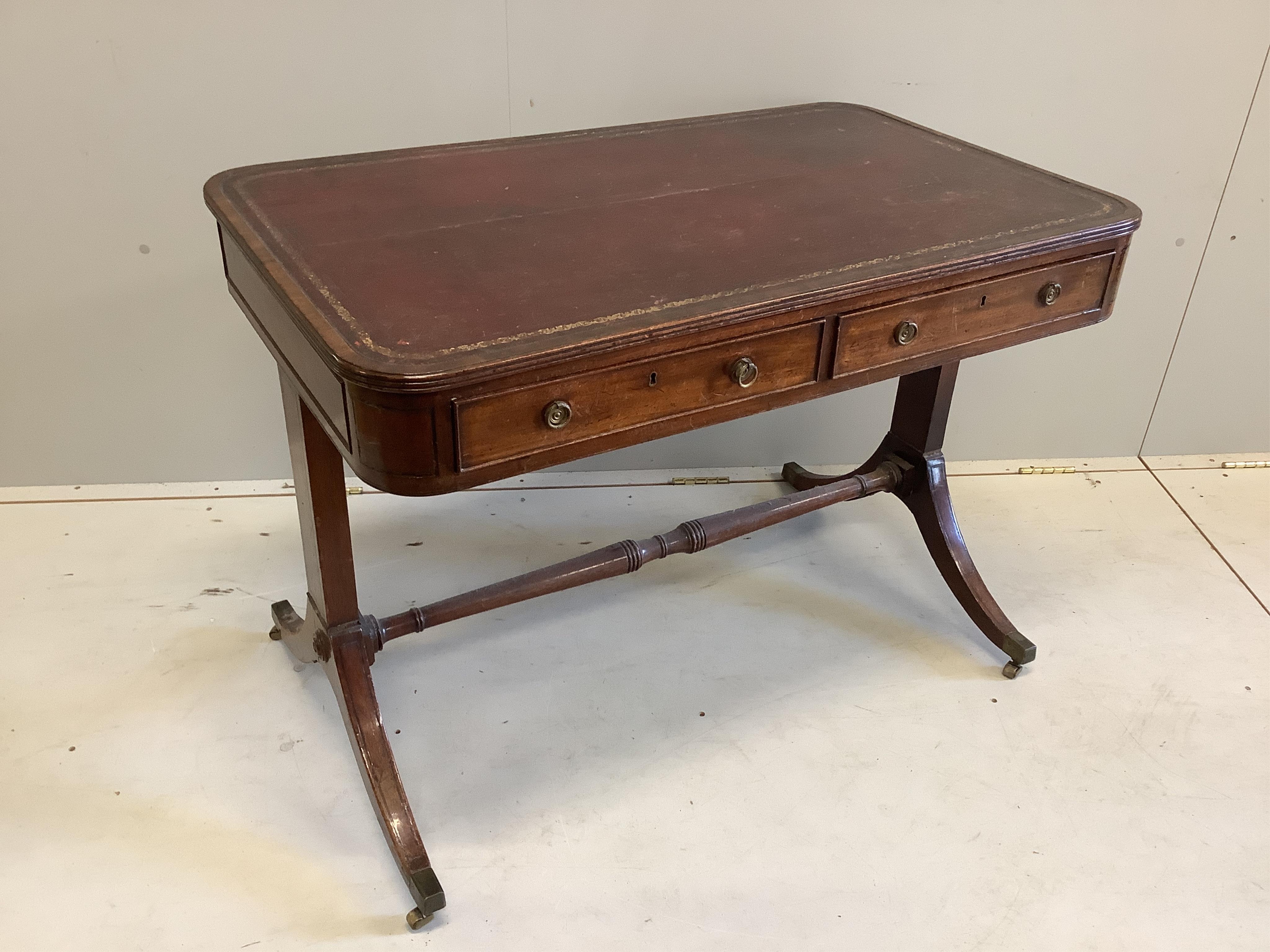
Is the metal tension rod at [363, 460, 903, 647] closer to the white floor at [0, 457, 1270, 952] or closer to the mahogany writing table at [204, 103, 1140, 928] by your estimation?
the mahogany writing table at [204, 103, 1140, 928]

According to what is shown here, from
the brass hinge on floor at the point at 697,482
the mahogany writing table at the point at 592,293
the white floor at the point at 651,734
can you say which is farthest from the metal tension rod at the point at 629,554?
the brass hinge on floor at the point at 697,482

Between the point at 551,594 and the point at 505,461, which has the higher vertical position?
the point at 505,461

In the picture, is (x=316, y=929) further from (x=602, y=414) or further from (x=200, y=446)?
(x=200, y=446)

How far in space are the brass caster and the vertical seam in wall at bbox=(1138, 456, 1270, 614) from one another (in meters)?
2.09

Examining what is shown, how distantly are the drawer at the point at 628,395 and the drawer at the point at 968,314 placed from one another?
0.08m

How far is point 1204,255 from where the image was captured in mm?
2965

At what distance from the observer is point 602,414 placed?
156 centimetres

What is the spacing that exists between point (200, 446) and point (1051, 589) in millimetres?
2235

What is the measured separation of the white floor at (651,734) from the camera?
1.89 meters

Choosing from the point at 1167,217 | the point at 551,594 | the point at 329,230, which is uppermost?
the point at 329,230

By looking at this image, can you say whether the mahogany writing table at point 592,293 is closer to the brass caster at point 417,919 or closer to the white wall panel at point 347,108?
the brass caster at point 417,919

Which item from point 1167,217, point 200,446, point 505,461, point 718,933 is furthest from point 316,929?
point 1167,217

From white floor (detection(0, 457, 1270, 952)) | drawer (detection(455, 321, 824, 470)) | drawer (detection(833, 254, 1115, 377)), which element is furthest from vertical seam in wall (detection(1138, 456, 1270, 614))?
drawer (detection(455, 321, 824, 470))

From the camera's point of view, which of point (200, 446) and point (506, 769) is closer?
point (506, 769)
